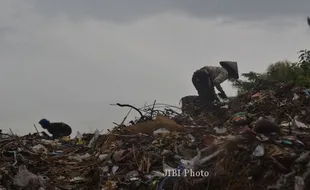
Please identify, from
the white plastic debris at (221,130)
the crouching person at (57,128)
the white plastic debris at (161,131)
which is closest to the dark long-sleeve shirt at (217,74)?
the crouching person at (57,128)

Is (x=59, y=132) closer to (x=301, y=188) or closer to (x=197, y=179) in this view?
(x=197, y=179)

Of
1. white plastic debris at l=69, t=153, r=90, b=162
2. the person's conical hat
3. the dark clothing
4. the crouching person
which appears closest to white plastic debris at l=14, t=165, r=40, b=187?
white plastic debris at l=69, t=153, r=90, b=162

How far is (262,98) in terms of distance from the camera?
8766 mm

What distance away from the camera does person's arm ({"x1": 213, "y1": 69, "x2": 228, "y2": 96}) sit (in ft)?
33.6

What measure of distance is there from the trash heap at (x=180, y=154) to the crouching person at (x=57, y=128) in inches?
43.7

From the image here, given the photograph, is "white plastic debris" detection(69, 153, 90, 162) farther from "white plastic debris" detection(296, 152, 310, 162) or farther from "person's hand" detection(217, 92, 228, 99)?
"person's hand" detection(217, 92, 228, 99)

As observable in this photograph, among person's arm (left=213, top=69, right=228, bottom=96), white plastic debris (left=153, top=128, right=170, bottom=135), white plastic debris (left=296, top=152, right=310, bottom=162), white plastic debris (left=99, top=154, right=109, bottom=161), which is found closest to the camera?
white plastic debris (left=296, top=152, right=310, bottom=162)

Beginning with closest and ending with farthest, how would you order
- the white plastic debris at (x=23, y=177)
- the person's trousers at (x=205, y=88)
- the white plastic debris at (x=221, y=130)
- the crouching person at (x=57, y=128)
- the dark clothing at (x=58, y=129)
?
the white plastic debris at (x=23, y=177) → the white plastic debris at (x=221, y=130) → the crouching person at (x=57, y=128) → the dark clothing at (x=58, y=129) → the person's trousers at (x=205, y=88)

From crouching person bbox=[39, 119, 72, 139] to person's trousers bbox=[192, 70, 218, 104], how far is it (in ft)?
→ 8.29

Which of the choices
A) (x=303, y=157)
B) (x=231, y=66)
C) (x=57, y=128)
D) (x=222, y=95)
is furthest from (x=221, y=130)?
(x=57, y=128)

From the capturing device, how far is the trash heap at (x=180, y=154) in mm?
5246

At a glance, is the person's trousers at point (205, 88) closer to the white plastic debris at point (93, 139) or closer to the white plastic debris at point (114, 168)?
the white plastic debris at point (93, 139)

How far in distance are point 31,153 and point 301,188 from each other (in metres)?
3.50

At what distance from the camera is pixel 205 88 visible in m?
10.1
